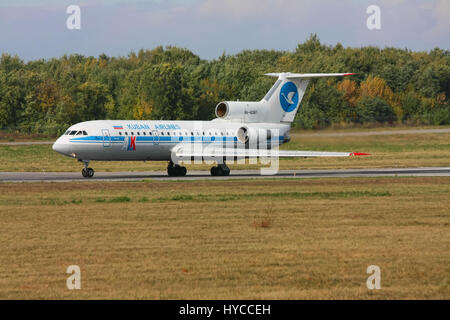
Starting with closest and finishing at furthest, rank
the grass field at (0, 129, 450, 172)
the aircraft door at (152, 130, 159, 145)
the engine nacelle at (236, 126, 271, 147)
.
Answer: the aircraft door at (152, 130, 159, 145)
the engine nacelle at (236, 126, 271, 147)
the grass field at (0, 129, 450, 172)

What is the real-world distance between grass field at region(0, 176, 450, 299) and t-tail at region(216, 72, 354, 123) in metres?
17.6

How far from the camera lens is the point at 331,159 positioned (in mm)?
71688

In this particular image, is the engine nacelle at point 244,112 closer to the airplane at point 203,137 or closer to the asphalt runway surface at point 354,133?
the airplane at point 203,137

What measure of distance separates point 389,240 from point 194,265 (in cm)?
594

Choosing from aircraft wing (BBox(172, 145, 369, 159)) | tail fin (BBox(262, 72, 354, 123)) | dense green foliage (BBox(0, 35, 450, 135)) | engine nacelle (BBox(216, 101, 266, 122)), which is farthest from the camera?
dense green foliage (BBox(0, 35, 450, 135))

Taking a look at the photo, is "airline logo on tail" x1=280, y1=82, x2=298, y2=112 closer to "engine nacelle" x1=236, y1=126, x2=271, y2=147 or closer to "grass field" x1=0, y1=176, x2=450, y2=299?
"engine nacelle" x1=236, y1=126, x2=271, y2=147

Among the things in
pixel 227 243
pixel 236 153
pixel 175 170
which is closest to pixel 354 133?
pixel 236 153

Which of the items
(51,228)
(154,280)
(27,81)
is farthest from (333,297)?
(27,81)

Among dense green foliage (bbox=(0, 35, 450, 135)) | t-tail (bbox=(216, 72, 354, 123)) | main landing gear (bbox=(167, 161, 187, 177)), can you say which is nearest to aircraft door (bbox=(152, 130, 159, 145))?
main landing gear (bbox=(167, 161, 187, 177))

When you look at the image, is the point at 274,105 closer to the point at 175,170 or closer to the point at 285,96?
the point at 285,96

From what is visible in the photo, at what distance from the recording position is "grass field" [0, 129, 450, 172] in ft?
179

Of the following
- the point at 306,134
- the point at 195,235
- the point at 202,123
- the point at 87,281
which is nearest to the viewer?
the point at 87,281
